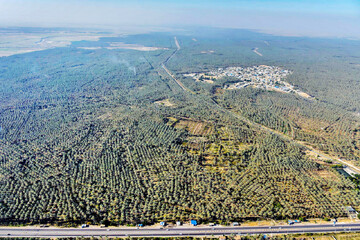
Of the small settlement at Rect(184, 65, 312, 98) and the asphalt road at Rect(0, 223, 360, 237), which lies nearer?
the asphalt road at Rect(0, 223, 360, 237)

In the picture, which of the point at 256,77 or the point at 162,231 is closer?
the point at 162,231

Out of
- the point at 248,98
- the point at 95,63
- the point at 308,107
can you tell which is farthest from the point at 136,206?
the point at 95,63

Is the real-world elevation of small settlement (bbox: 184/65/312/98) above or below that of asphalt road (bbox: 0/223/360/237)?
above

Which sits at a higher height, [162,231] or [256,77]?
[256,77]
